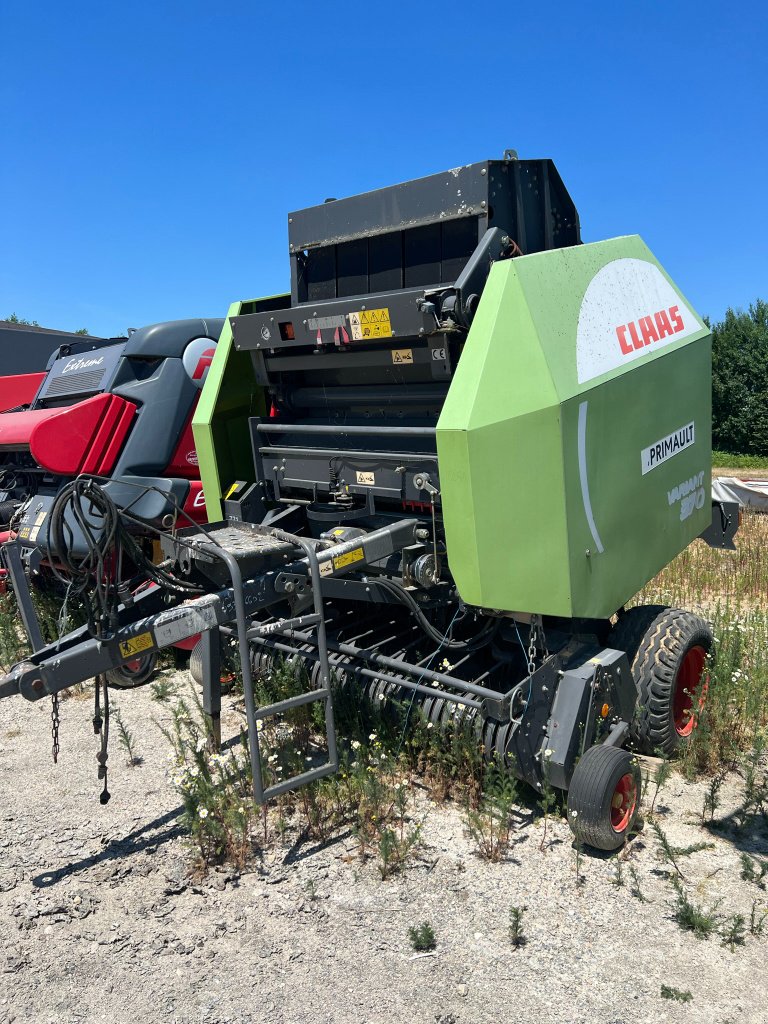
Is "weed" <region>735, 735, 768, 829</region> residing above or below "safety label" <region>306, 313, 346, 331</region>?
below

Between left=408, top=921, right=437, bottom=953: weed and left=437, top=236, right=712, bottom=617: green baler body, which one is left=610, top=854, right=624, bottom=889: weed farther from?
left=437, top=236, right=712, bottom=617: green baler body

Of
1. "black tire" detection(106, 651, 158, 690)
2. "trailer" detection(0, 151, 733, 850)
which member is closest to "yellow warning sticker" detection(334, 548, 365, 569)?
"trailer" detection(0, 151, 733, 850)

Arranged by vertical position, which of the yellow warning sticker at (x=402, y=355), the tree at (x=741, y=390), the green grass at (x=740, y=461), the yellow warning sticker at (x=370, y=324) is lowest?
the green grass at (x=740, y=461)

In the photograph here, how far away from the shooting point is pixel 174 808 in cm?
355

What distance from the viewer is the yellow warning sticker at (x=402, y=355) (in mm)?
3686

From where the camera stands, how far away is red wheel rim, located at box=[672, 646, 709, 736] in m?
3.93

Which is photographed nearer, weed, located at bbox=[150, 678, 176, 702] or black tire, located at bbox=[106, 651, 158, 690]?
weed, located at bbox=[150, 678, 176, 702]

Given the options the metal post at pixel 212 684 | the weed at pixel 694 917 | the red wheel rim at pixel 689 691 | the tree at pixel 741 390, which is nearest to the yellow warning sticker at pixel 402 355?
the metal post at pixel 212 684

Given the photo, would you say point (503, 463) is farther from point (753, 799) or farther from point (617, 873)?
point (753, 799)

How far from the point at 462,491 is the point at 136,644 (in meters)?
1.33

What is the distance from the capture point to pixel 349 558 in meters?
3.40

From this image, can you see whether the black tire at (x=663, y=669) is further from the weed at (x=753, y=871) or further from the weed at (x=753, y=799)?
the weed at (x=753, y=871)

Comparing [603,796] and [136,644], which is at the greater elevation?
[136,644]

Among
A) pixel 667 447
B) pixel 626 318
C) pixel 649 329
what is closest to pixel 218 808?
pixel 667 447
